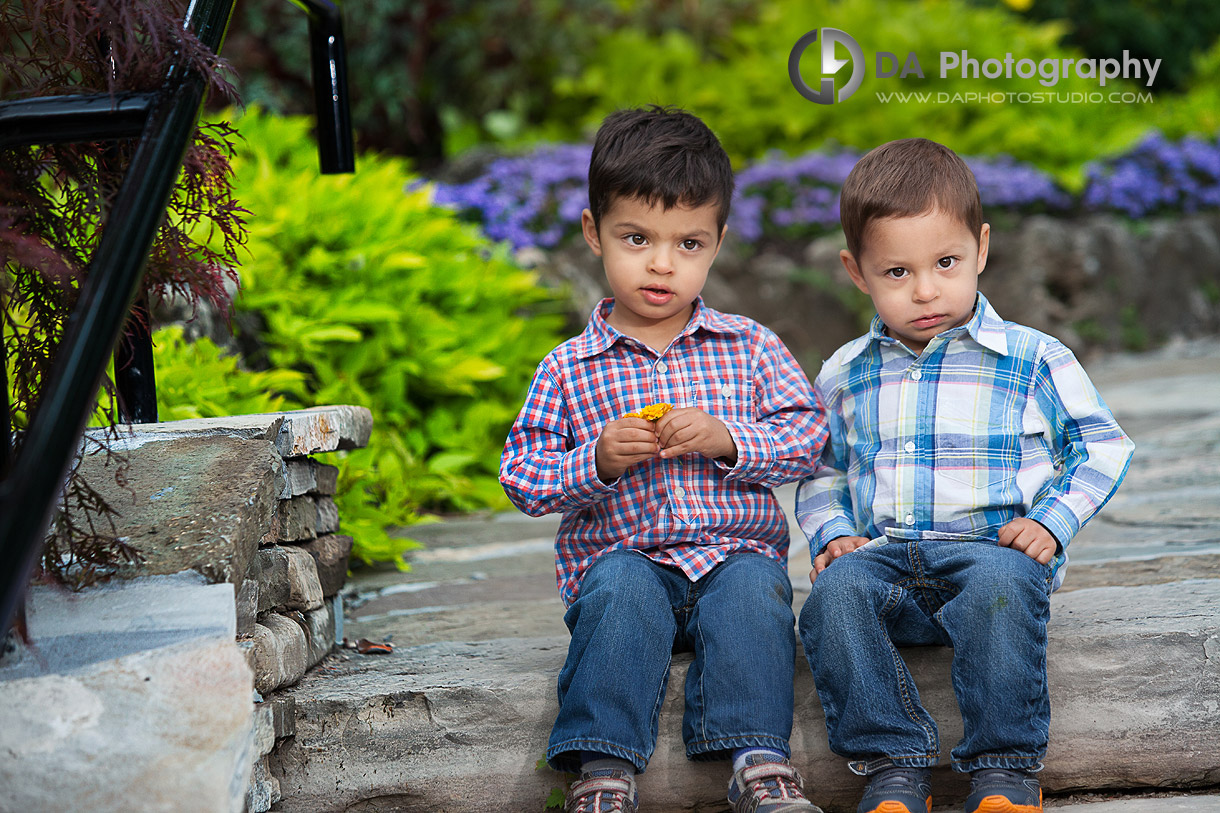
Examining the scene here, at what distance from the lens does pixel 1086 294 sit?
5.45 metres

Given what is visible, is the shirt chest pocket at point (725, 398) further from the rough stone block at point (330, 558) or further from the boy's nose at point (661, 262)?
the rough stone block at point (330, 558)

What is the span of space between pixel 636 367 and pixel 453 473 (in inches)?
66.6

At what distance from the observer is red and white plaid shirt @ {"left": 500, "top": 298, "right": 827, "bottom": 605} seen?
1.85 metres

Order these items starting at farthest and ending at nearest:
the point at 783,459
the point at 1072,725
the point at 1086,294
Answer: the point at 1086,294
the point at 783,459
the point at 1072,725

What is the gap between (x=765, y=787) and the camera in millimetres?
1540

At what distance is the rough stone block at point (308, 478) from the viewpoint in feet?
6.26

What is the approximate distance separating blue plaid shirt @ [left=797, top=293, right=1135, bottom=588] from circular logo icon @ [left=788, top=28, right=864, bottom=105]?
431 cm

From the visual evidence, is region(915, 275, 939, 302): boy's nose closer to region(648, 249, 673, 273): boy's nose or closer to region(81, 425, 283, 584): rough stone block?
region(648, 249, 673, 273): boy's nose

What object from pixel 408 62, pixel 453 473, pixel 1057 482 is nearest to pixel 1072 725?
pixel 1057 482

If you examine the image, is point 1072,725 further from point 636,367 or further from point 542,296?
point 542,296

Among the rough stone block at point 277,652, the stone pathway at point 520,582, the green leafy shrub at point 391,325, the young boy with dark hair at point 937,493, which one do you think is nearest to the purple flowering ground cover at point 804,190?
the green leafy shrub at point 391,325

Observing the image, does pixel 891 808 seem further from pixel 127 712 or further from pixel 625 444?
pixel 127 712

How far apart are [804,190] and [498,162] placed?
1.61 meters

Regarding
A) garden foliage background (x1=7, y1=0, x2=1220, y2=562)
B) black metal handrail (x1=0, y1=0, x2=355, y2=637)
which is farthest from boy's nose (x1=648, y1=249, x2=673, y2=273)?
garden foliage background (x1=7, y1=0, x2=1220, y2=562)
